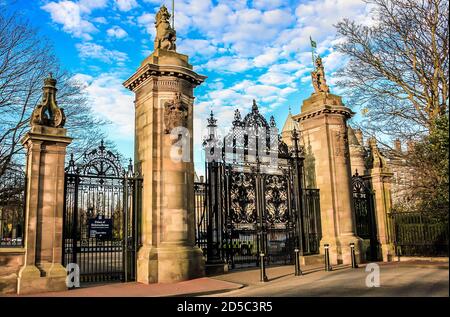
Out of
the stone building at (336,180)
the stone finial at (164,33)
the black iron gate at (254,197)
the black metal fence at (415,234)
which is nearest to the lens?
the stone finial at (164,33)

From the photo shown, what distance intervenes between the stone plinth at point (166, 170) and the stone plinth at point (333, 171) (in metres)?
6.27

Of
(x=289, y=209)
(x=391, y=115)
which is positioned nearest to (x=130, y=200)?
(x=289, y=209)

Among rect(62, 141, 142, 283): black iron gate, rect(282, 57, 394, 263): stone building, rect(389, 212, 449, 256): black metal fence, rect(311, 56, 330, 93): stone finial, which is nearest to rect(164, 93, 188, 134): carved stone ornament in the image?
rect(62, 141, 142, 283): black iron gate

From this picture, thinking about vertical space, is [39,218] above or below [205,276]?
above

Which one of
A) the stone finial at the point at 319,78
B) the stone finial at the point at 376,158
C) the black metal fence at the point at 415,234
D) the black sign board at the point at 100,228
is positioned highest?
the stone finial at the point at 319,78

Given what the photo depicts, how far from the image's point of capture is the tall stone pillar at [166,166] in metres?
12.4

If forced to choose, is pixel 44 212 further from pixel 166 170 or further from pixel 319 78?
pixel 319 78

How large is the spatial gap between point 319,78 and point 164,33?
25.4 feet

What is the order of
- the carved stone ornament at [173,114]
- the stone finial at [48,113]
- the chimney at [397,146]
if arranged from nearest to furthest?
the stone finial at [48,113], the carved stone ornament at [173,114], the chimney at [397,146]

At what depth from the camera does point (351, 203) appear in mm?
17266

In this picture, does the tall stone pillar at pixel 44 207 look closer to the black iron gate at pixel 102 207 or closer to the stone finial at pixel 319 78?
the black iron gate at pixel 102 207

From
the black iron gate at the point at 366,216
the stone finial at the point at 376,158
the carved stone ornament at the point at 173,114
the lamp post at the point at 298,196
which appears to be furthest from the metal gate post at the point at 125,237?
the stone finial at the point at 376,158
